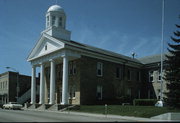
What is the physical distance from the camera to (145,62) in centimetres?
5488

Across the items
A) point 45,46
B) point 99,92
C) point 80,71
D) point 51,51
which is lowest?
point 99,92

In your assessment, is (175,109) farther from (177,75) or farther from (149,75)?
(149,75)

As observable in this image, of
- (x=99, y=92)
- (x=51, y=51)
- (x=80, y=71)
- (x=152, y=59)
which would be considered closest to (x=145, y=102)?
(x=99, y=92)

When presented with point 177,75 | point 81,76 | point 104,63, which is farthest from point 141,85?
point 177,75

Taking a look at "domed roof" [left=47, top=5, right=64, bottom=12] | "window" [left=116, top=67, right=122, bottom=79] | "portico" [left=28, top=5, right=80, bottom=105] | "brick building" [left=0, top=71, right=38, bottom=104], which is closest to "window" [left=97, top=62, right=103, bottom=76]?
"window" [left=116, top=67, right=122, bottom=79]

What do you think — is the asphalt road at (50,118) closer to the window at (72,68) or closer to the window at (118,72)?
the window at (72,68)

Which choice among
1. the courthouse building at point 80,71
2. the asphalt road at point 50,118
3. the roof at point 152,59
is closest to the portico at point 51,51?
the courthouse building at point 80,71

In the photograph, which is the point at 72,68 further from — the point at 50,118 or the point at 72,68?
the point at 50,118

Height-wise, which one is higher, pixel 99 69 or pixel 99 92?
pixel 99 69

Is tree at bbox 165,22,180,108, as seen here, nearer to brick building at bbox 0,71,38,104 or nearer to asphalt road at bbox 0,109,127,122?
asphalt road at bbox 0,109,127,122

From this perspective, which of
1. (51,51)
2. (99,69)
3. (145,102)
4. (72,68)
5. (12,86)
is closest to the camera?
(145,102)

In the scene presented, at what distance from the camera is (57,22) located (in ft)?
150

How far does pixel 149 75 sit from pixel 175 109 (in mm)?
23739

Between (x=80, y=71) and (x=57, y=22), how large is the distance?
405 inches
